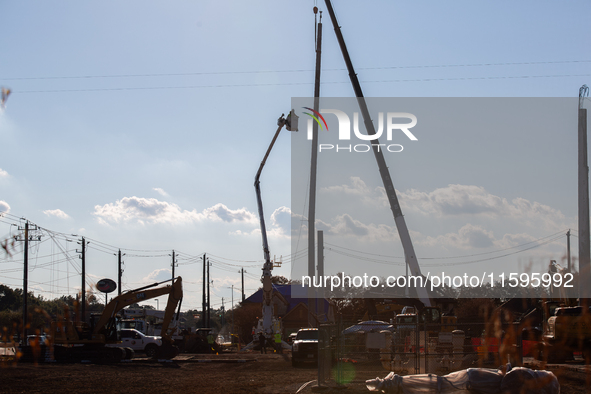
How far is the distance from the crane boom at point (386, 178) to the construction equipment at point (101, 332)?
1248cm

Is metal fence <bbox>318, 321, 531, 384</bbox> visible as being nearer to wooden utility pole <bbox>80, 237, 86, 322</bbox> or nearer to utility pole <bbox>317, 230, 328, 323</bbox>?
utility pole <bbox>317, 230, 328, 323</bbox>

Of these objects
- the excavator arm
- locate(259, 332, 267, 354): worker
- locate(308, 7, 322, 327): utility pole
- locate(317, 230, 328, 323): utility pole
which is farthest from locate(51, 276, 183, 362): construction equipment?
locate(259, 332, 267, 354): worker

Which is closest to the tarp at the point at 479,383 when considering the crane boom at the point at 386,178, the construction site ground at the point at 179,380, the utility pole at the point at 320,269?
the construction site ground at the point at 179,380

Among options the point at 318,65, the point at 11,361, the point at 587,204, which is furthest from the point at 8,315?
the point at 587,204

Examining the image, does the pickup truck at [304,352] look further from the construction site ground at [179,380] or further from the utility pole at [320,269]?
the utility pole at [320,269]

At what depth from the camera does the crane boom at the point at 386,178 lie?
2677 cm

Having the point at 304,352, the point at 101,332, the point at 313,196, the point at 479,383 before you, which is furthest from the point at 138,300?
the point at 479,383

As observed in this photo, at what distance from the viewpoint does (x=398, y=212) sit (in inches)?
1081

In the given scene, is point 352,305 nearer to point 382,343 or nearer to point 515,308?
point 515,308

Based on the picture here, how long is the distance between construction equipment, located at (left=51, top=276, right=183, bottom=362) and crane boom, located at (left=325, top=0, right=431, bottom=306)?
40.9ft

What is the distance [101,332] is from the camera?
30.0m

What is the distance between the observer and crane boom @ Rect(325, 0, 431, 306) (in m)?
26.8

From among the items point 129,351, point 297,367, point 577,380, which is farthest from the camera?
point 129,351

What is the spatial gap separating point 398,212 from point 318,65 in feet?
45.7
